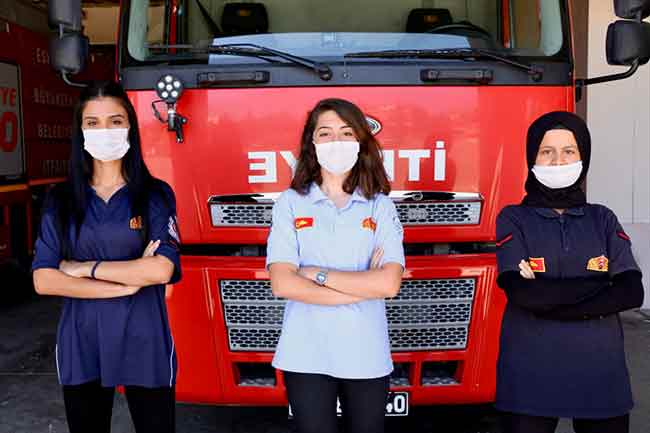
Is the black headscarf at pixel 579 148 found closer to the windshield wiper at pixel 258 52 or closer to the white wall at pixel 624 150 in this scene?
the windshield wiper at pixel 258 52

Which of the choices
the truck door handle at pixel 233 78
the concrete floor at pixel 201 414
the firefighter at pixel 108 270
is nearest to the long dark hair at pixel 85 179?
the firefighter at pixel 108 270

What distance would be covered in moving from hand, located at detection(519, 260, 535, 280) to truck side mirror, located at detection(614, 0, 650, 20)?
4.80 ft

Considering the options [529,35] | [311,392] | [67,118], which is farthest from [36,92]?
[311,392]

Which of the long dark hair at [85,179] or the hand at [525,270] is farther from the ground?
the long dark hair at [85,179]

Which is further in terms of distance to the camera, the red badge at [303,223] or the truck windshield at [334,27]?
the truck windshield at [334,27]

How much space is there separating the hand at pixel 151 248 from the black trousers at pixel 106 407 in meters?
0.48

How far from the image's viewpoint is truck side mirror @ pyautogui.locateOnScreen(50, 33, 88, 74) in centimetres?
315

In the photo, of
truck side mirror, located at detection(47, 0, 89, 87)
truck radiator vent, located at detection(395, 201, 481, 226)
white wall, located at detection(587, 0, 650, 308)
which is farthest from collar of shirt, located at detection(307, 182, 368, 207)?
white wall, located at detection(587, 0, 650, 308)

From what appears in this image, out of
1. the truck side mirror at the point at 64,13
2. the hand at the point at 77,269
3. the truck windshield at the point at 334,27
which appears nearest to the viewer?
the hand at the point at 77,269

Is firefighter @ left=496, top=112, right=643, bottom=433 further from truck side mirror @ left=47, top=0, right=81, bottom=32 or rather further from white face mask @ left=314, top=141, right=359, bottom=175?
truck side mirror @ left=47, top=0, right=81, bottom=32

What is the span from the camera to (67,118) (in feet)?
27.5

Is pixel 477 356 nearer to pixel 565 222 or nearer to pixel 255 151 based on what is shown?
pixel 565 222

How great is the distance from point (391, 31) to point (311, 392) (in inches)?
73.9

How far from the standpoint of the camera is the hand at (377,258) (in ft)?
7.88
